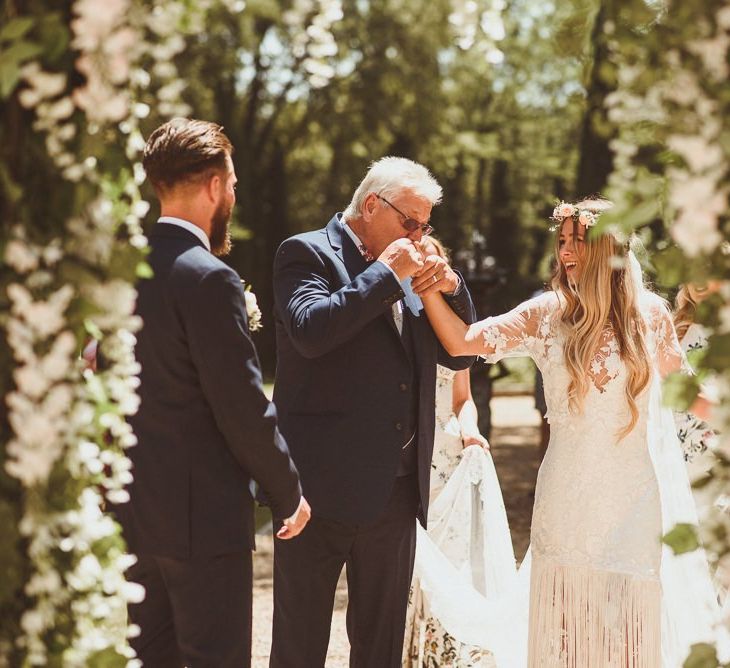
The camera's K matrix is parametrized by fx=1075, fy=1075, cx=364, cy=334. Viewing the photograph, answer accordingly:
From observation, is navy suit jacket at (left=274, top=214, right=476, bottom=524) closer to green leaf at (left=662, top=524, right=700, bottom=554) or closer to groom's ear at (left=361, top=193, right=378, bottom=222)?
groom's ear at (left=361, top=193, right=378, bottom=222)

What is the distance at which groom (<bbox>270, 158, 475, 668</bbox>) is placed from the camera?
12.6 ft

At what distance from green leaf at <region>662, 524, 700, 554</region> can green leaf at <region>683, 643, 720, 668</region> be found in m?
0.19

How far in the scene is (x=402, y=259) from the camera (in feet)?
12.4

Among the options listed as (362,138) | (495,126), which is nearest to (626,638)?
(362,138)

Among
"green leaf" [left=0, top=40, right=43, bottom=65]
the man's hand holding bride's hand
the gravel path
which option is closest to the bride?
the man's hand holding bride's hand

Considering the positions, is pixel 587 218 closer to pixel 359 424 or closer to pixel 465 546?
pixel 359 424

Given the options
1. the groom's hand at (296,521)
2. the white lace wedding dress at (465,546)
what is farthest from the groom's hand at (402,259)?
the white lace wedding dress at (465,546)

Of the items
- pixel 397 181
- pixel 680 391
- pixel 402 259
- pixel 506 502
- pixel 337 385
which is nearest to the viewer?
pixel 680 391

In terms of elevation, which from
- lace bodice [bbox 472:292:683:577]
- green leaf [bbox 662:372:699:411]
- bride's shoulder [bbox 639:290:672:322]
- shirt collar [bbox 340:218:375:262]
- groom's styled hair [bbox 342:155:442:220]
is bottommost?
green leaf [bbox 662:372:699:411]

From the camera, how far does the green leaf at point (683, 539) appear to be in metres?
2.07

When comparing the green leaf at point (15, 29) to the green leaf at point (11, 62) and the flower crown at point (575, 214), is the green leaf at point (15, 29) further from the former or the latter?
the flower crown at point (575, 214)

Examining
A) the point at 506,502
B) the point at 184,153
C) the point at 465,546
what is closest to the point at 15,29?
the point at 184,153

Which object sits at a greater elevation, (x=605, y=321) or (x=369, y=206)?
(x=369, y=206)

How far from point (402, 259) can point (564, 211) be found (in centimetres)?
91
